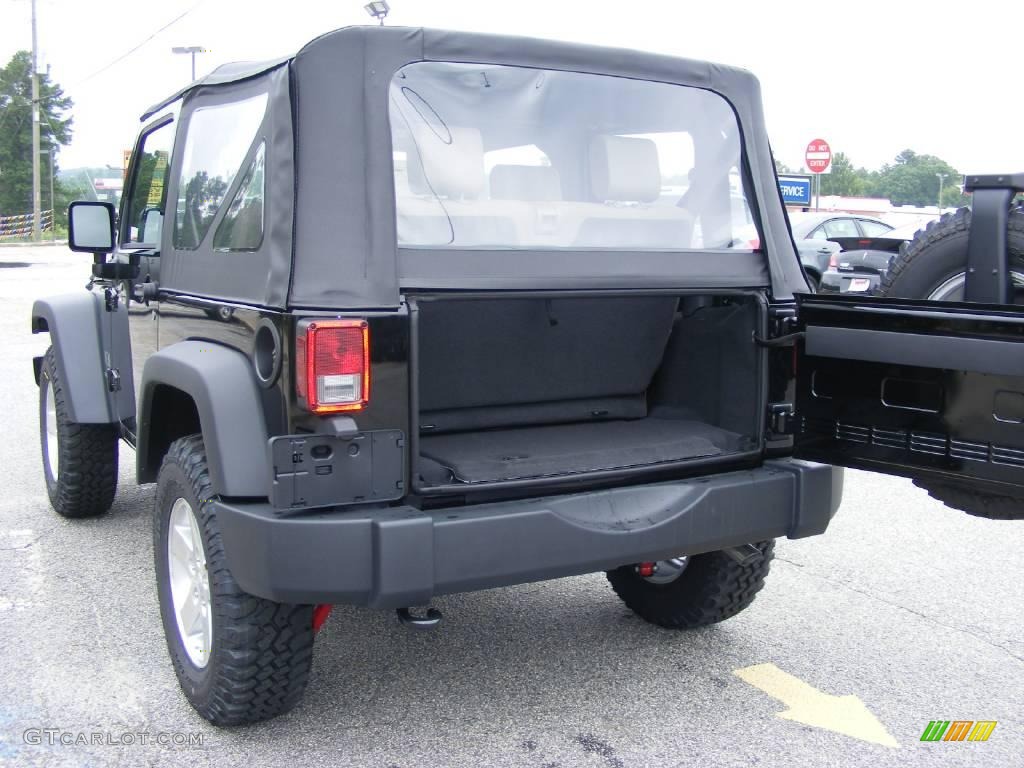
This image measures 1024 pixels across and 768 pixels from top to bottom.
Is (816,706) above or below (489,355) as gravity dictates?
below

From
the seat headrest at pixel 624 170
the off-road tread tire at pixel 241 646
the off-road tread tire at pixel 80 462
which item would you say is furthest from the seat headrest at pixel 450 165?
the off-road tread tire at pixel 80 462

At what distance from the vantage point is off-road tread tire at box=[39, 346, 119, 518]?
4.73 metres

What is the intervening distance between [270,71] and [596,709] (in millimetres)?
2200

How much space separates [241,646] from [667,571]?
Answer: 1.76 m

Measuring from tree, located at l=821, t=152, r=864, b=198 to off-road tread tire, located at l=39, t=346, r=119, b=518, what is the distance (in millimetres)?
90567

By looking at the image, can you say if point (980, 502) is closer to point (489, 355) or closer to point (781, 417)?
point (781, 417)

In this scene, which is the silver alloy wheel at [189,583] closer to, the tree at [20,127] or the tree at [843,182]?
the tree at [20,127]

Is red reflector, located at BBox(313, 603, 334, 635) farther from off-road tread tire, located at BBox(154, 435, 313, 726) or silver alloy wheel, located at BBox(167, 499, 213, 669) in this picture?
silver alloy wheel, located at BBox(167, 499, 213, 669)

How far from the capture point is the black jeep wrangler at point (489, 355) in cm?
262

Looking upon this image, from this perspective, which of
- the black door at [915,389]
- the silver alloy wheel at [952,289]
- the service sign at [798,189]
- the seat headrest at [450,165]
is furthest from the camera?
the service sign at [798,189]

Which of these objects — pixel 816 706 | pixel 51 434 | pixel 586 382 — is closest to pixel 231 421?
pixel 586 382

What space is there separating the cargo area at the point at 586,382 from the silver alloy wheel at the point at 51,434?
2.63 meters

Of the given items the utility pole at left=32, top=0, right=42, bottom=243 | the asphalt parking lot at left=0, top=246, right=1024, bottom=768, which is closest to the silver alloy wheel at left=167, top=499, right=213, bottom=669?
the asphalt parking lot at left=0, top=246, right=1024, bottom=768

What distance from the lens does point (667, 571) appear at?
392 cm
